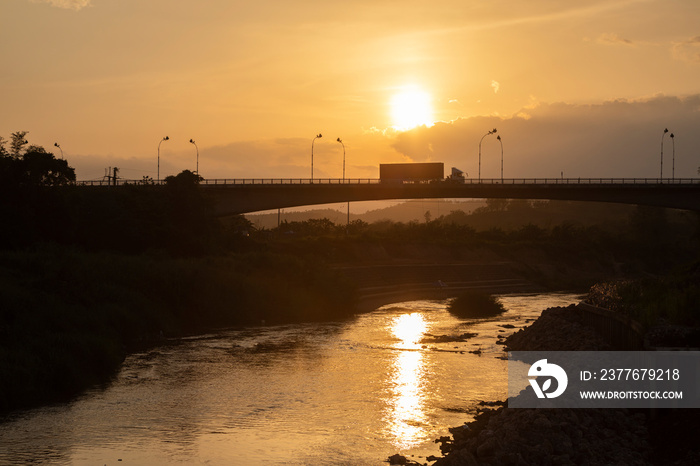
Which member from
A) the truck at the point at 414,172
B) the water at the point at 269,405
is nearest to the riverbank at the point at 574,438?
the water at the point at 269,405

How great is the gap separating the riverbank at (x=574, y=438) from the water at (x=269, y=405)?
205 centimetres

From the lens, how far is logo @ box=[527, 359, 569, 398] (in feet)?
92.9

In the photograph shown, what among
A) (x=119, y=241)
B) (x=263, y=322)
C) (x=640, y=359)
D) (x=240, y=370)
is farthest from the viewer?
(x=119, y=241)

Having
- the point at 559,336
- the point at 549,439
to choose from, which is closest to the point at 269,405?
the point at 549,439

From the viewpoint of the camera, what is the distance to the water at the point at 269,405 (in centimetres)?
2427

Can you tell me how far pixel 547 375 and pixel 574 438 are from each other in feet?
40.0

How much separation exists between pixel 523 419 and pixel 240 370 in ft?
61.8

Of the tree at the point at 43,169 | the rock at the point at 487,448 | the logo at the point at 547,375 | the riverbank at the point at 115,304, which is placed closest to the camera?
the rock at the point at 487,448

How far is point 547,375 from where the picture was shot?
111 ft

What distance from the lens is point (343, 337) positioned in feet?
168

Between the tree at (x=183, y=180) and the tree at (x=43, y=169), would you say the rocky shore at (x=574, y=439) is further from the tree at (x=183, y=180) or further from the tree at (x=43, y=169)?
the tree at (x=183, y=180)

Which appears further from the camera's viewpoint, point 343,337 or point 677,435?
point 343,337

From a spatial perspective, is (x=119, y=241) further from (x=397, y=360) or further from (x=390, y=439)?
(x=390, y=439)

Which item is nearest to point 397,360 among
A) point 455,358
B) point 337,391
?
point 455,358
